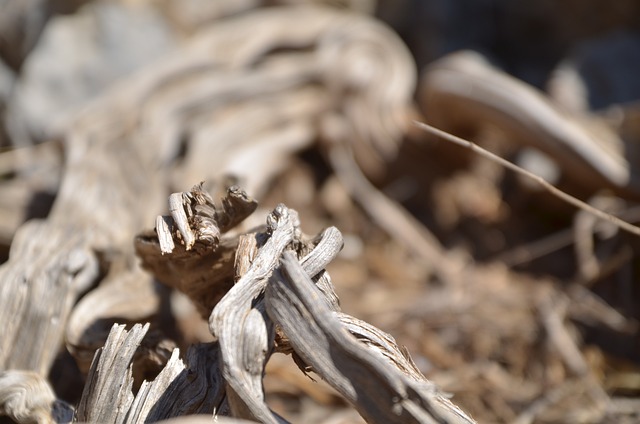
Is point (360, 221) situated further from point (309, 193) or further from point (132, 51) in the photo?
point (132, 51)

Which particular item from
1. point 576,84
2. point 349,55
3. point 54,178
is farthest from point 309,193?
point 576,84

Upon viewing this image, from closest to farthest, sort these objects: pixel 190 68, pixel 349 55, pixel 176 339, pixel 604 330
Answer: pixel 176 339 → pixel 604 330 → pixel 190 68 → pixel 349 55

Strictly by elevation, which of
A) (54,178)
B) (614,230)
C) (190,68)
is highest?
(190,68)

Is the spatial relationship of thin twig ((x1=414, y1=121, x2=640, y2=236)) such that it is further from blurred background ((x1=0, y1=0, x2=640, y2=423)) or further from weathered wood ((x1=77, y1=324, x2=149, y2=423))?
blurred background ((x1=0, y1=0, x2=640, y2=423))

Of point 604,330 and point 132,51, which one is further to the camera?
point 132,51

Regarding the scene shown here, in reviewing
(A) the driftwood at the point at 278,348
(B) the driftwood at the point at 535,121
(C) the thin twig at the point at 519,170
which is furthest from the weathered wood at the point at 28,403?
(B) the driftwood at the point at 535,121

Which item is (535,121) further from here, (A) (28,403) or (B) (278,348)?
(A) (28,403)

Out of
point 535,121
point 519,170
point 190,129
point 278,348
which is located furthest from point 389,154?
point 278,348

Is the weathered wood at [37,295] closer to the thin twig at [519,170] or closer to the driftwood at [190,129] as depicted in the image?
the driftwood at [190,129]
